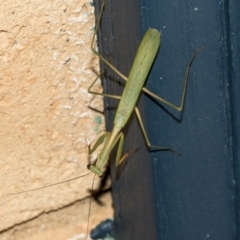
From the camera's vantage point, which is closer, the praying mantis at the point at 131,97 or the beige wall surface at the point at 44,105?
the praying mantis at the point at 131,97

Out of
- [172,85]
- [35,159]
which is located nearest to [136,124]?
[172,85]

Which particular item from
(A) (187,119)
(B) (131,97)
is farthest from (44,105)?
(A) (187,119)

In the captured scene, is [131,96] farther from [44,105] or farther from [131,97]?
[44,105]

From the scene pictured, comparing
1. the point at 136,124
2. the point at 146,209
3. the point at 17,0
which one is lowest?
the point at 146,209

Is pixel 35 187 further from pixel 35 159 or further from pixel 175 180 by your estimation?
pixel 175 180
